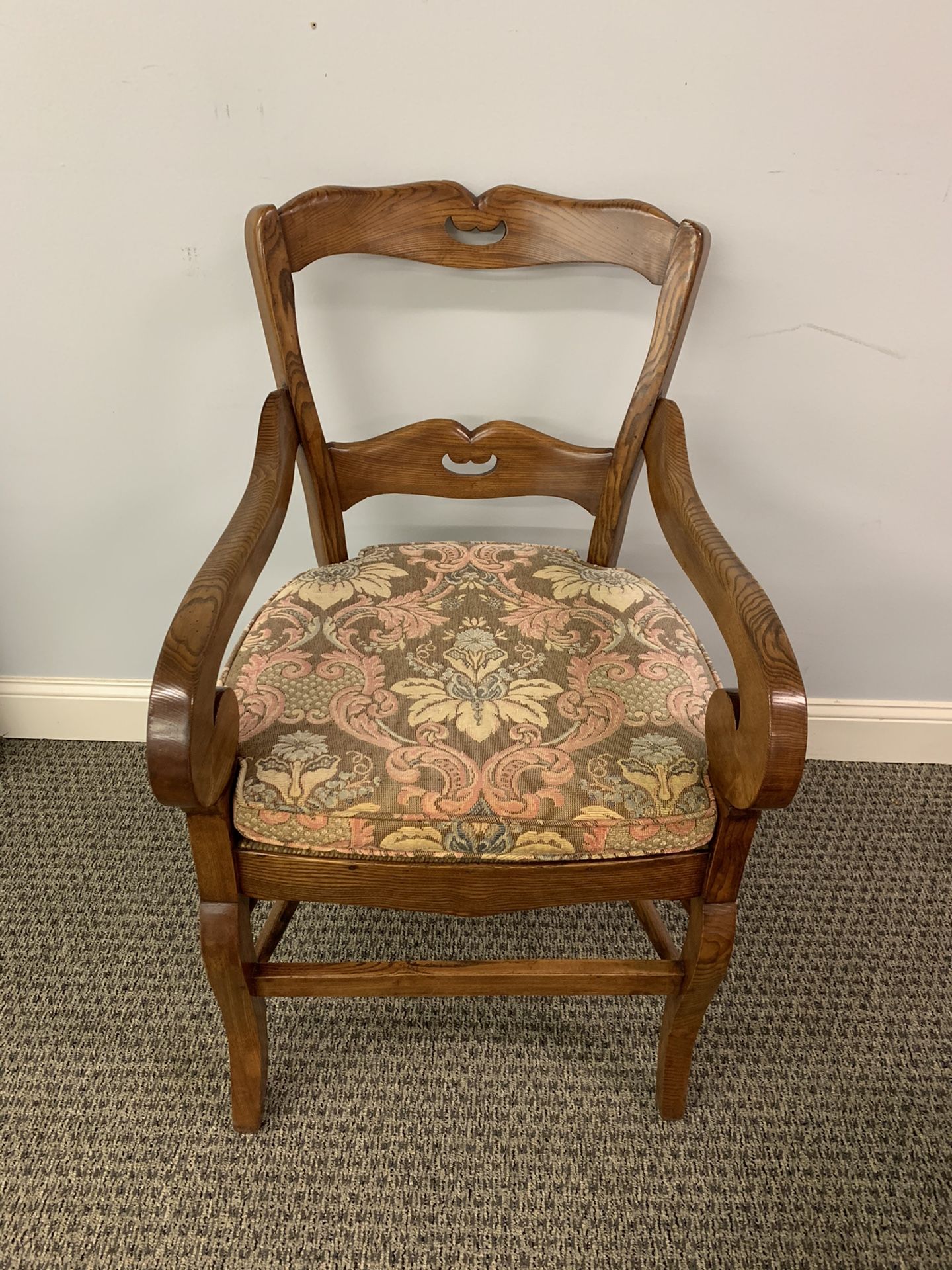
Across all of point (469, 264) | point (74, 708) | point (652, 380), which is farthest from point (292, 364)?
point (74, 708)

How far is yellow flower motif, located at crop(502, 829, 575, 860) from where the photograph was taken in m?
0.85

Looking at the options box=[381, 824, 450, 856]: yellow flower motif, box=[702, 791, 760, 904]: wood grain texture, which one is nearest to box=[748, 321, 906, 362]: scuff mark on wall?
A: box=[702, 791, 760, 904]: wood grain texture

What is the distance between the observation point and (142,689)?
5.27 ft

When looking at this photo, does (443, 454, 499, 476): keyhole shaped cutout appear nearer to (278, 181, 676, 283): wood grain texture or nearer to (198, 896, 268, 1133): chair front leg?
(278, 181, 676, 283): wood grain texture

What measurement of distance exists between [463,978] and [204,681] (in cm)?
43

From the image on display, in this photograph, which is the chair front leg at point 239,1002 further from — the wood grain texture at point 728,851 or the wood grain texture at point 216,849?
the wood grain texture at point 728,851

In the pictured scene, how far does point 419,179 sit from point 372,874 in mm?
825

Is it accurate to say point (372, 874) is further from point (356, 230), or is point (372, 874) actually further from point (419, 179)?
point (419, 179)

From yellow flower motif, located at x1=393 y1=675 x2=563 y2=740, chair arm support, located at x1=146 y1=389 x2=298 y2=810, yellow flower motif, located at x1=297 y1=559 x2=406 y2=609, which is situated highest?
chair arm support, located at x1=146 y1=389 x2=298 y2=810

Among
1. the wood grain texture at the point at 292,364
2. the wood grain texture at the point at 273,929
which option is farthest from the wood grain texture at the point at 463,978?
the wood grain texture at the point at 292,364

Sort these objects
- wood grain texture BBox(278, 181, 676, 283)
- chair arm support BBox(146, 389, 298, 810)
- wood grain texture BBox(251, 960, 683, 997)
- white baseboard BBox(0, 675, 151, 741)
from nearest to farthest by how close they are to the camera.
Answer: chair arm support BBox(146, 389, 298, 810), wood grain texture BBox(251, 960, 683, 997), wood grain texture BBox(278, 181, 676, 283), white baseboard BBox(0, 675, 151, 741)

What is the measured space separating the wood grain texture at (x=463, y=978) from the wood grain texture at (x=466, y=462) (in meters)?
0.55

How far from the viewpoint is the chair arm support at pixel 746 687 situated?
0.76m

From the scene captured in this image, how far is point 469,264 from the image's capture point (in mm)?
1110
